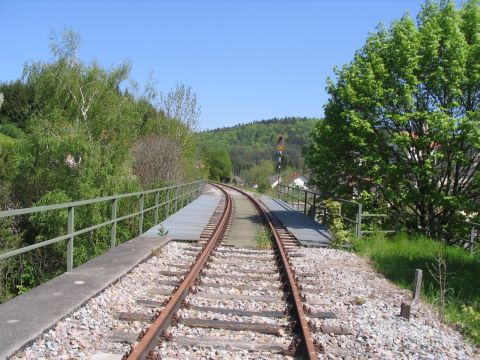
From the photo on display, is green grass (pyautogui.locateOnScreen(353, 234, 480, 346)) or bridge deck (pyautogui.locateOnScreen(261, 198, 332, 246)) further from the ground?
bridge deck (pyautogui.locateOnScreen(261, 198, 332, 246))

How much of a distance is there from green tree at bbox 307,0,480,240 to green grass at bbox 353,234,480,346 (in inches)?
107

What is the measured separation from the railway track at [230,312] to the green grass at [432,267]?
195 cm

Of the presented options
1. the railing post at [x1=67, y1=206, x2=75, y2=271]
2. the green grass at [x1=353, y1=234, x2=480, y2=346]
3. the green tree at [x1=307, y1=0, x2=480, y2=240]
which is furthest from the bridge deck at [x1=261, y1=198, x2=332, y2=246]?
the railing post at [x1=67, y1=206, x2=75, y2=271]

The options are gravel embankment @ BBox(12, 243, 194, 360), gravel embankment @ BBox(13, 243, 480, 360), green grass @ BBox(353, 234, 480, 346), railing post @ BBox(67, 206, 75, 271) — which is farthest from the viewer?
railing post @ BBox(67, 206, 75, 271)

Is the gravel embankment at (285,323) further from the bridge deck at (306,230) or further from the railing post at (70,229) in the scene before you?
the bridge deck at (306,230)

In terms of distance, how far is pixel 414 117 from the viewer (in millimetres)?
15078

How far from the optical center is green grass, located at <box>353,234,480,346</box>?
6.77 metres

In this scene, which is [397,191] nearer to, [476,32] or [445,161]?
[445,161]

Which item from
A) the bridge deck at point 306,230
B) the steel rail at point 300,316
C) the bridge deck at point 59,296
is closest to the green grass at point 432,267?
the bridge deck at point 306,230

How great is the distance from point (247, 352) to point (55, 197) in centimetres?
1305

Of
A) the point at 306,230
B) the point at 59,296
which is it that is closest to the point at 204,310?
the point at 59,296

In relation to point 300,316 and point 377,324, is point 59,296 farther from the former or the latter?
point 377,324

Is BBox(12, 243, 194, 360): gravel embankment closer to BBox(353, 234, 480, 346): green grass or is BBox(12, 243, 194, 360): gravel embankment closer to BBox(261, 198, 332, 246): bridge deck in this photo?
BBox(353, 234, 480, 346): green grass

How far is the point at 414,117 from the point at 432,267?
6104mm
